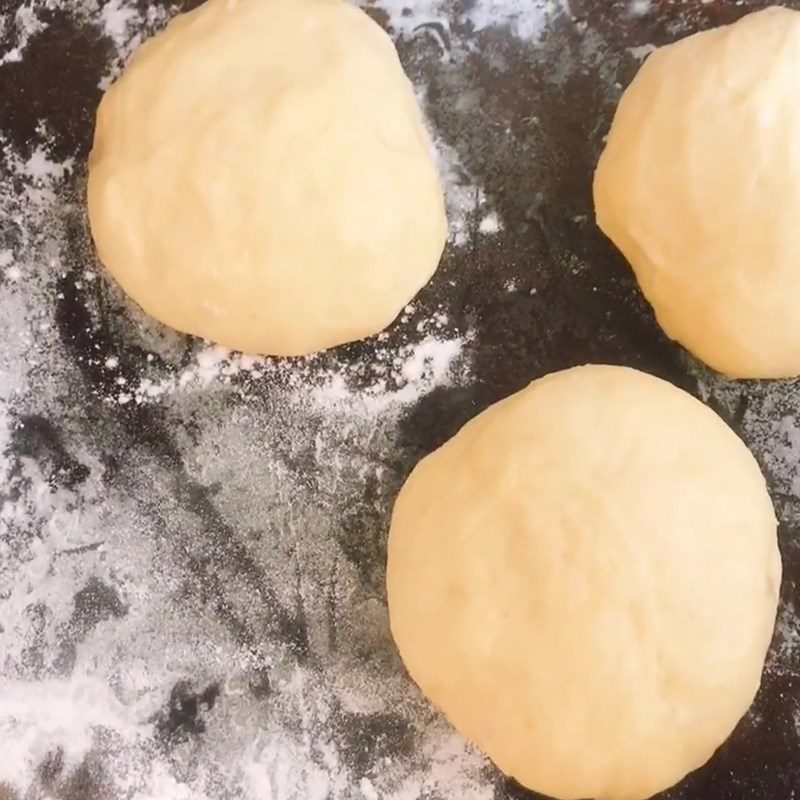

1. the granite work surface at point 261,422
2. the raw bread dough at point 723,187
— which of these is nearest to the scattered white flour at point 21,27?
the granite work surface at point 261,422

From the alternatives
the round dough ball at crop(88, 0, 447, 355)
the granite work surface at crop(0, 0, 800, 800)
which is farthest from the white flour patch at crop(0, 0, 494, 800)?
the round dough ball at crop(88, 0, 447, 355)

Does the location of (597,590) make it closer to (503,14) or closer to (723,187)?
(723,187)

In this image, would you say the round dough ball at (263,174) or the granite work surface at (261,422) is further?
the granite work surface at (261,422)

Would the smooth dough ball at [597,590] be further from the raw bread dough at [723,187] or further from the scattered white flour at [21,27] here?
the scattered white flour at [21,27]

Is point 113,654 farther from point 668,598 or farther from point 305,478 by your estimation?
point 668,598

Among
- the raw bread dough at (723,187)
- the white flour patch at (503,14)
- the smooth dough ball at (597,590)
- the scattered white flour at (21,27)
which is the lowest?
the smooth dough ball at (597,590)

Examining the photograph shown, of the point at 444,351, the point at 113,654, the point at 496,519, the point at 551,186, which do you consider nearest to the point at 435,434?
the point at 444,351
